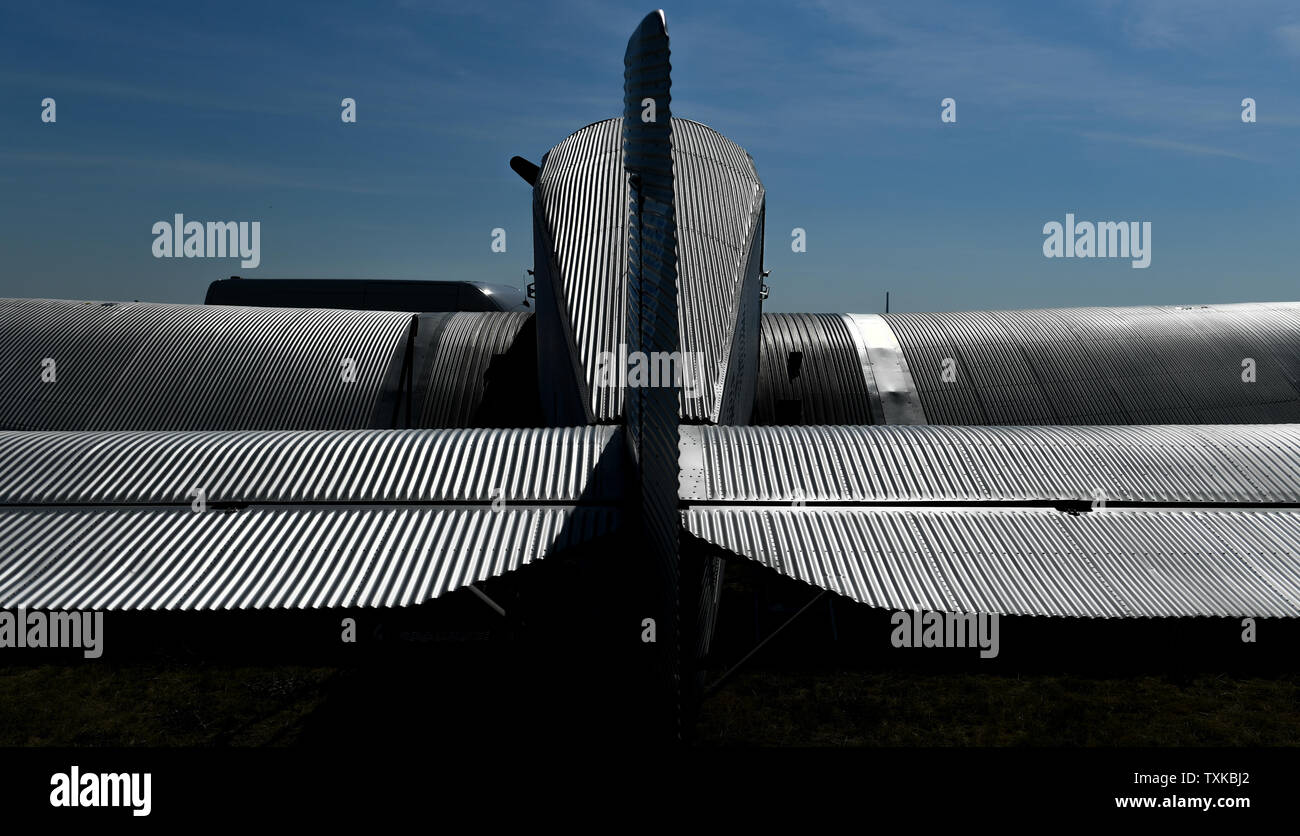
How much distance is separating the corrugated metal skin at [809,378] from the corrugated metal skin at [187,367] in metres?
8.15

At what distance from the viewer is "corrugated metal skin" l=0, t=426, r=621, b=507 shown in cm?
716

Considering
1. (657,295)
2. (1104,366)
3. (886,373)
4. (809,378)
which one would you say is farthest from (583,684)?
(1104,366)

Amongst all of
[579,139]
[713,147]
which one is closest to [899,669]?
[713,147]

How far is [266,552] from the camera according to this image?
21.1 feet

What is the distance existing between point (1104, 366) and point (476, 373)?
14178 mm

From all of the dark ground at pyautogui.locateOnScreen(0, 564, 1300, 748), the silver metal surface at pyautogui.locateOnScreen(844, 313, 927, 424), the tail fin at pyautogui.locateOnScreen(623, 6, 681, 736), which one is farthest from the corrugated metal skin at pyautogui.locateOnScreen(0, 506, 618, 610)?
the silver metal surface at pyautogui.locateOnScreen(844, 313, 927, 424)

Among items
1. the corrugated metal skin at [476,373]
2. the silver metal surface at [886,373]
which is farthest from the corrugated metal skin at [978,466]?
the corrugated metal skin at [476,373]

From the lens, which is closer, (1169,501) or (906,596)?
(906,596)

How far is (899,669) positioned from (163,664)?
37.2 feet

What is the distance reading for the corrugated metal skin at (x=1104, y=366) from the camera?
17719mm

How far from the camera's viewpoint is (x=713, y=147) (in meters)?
16.4

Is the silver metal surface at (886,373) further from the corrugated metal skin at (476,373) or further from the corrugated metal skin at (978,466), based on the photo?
the corrugated metal skin at (978,466)

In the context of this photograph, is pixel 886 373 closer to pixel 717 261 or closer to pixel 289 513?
pixel 717 261
